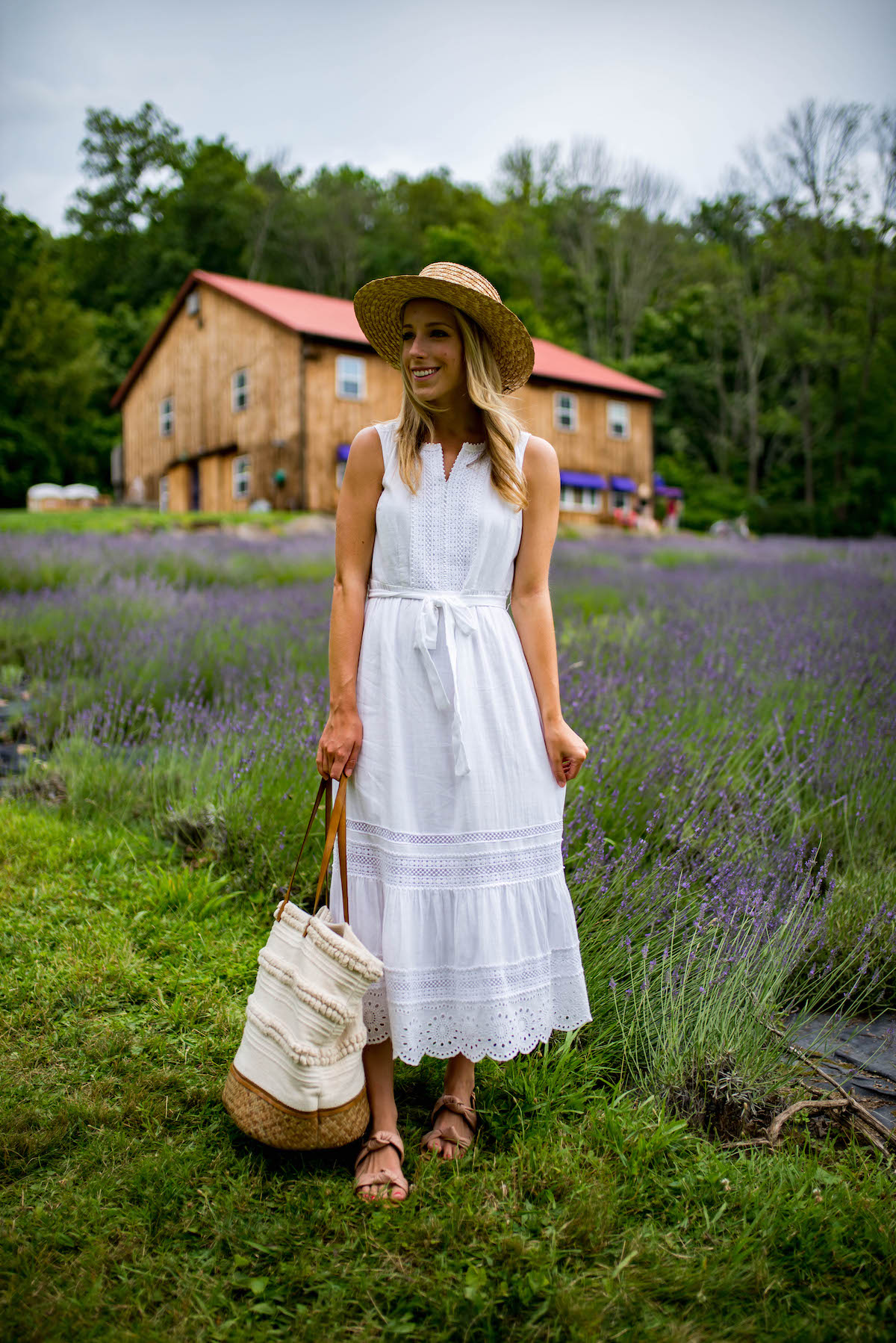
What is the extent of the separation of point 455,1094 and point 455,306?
6.31ft

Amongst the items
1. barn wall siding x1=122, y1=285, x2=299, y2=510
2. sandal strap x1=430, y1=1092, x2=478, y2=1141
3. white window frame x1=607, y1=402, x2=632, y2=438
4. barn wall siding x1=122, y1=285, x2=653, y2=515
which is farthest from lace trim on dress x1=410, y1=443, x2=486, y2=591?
white window frame x1=607, y1=402, x2=632, y2=438

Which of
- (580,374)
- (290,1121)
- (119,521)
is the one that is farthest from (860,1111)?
(580,374)

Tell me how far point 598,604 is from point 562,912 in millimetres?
5648

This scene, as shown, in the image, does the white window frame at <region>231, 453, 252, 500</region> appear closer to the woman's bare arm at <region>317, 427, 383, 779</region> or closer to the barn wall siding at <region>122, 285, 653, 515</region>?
the barn wall siding at <region>122, 285, 653, 515</region>

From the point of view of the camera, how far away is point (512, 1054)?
6.75 ft

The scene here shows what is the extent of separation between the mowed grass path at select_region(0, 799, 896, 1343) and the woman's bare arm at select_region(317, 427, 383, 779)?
93cm

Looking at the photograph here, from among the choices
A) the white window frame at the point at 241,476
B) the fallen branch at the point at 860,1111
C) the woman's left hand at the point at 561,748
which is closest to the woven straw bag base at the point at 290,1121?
the woman's left hand at the point at 561,748

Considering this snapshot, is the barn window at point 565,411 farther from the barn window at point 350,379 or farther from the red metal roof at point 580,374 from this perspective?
the barn window at point 350,379

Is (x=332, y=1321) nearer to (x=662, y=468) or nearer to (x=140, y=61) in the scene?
(x=140, y=61)

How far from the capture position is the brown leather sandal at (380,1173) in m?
1.96

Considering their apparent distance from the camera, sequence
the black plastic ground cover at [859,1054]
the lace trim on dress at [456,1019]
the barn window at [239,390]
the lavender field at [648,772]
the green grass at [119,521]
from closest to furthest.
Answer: the lace trim on dress at [456,1019], the black plastic ground cover at [859,1054], the lavender field at [648,772], the green grass at [119,521], the barn window at [239,390]

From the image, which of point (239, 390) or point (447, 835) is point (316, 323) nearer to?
point (239, 390)

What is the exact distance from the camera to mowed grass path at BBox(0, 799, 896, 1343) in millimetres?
1666

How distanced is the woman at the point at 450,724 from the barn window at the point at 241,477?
2073 cm
